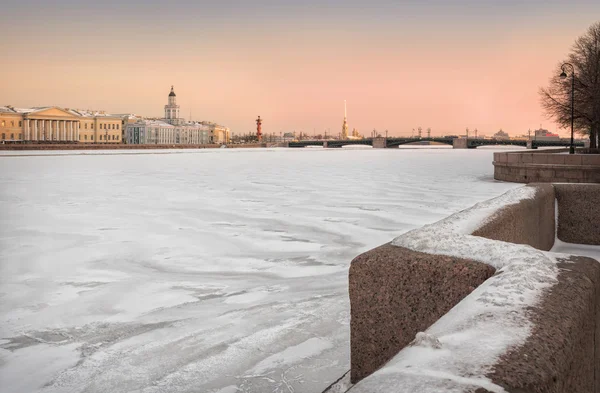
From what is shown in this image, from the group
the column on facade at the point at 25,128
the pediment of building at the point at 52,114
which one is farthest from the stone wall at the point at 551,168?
the pediment of building at the point at 52,114

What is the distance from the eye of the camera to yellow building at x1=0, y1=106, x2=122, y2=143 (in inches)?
4769

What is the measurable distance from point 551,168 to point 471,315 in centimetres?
1873

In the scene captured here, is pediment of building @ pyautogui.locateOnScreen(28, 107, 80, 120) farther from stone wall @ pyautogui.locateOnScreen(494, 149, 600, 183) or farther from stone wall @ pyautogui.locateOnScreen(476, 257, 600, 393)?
stone wall @ pyautogui.locateOnScreen(476, 257, 600, 393)

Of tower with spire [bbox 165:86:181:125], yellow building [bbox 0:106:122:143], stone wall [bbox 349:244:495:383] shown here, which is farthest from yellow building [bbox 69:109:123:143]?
stone wall [bbox 349:244:495:383]

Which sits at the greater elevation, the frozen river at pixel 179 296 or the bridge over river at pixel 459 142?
the bridge over river at pixel 459 142

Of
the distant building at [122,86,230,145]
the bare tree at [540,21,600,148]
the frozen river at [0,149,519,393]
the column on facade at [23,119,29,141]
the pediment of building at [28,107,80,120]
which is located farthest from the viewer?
the distant building at [122,86,230,145]

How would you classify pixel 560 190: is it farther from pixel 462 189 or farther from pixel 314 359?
pixel 462 189

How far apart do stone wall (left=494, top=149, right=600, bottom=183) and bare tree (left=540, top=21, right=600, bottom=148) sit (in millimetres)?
9163

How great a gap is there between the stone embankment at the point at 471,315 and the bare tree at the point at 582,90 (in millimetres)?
28070

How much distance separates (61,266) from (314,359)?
4.05 meters

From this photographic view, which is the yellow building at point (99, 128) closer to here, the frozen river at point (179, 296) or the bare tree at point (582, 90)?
the bare tree at point (582, 90)

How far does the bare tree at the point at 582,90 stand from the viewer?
94.0 feet

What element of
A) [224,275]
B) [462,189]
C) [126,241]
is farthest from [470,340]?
[462,189]

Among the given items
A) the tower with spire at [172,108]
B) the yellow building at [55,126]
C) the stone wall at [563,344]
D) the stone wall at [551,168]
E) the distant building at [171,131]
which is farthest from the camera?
the tower with spire at [172,108]
